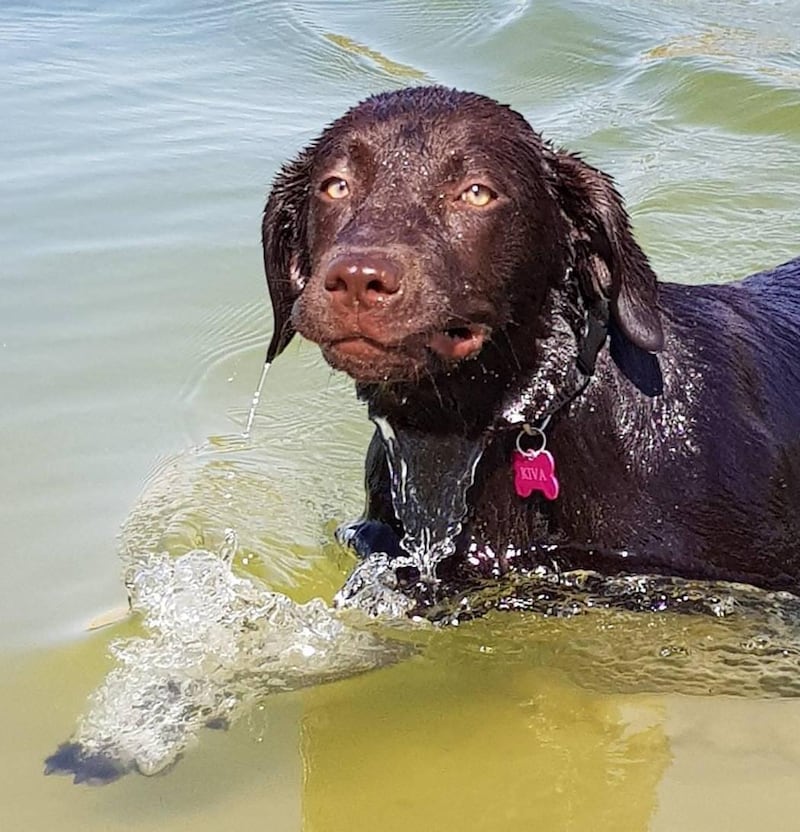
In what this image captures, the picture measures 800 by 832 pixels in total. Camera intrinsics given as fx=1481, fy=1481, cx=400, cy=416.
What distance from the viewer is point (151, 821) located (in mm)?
3518

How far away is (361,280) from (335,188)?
2.39 ft

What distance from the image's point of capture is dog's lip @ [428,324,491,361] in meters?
3.79

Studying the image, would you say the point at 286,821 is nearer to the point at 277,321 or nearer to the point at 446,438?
the point at 446,438

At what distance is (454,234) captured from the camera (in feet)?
12.7

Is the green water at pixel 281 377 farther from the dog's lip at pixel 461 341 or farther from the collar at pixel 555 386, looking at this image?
the dog's lip at pixel 461 341

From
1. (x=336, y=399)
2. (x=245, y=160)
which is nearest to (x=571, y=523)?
(x=336, y=399)

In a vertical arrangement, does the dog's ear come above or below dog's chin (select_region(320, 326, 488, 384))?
above

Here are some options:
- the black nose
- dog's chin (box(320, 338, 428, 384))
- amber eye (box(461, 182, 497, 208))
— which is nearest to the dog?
amber eye (box(461, 182, 497, 208))

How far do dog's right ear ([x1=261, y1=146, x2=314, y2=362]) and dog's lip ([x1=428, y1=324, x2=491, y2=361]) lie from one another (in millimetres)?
775

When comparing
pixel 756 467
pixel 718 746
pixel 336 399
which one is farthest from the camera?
pixel 336 399

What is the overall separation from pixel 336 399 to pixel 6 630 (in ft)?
7.38

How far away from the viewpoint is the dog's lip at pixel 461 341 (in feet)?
12.4


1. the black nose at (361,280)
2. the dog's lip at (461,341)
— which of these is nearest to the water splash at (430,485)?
the dog's lip at (461,341)

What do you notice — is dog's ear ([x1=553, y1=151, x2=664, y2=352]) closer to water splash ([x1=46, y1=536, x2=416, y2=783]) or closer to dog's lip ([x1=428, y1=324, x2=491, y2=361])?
dog's lip ([x1=428, y1=324, x2=491, y2=361])
